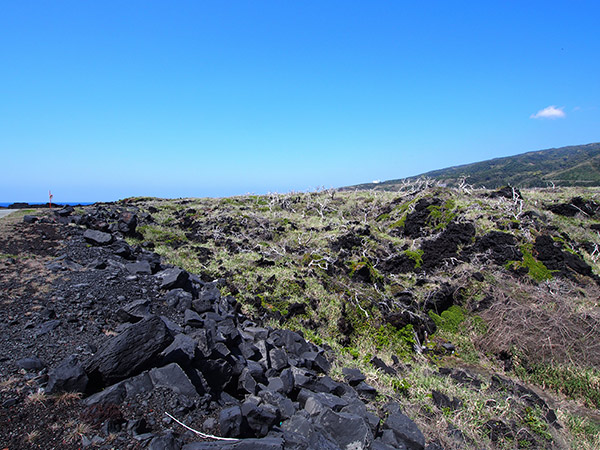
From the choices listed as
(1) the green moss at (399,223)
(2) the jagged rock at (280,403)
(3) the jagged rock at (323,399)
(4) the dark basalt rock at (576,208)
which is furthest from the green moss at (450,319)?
(4) the dark basalt rock at (576,208)

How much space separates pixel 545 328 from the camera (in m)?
7.53

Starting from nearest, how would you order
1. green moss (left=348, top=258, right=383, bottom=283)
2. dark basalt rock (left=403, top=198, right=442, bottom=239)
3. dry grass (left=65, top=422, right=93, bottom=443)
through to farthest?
1. dry grass (left=65, top=422, right=93, bottom=443)
2. green moss (left=348, top=258, right=383, bottom=283)
3. dark basalt rock (left=403, top=198, right=442, bottom=239)

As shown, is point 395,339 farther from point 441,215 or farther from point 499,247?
point 441,215

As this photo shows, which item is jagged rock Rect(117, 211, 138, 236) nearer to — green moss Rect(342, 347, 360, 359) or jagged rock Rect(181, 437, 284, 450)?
green moss Rect(342, 347, 360, 359)

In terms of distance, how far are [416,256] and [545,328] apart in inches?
184

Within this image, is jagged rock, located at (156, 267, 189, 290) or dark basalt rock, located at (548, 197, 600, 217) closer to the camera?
jagged rock, located at (156, 267, 189, 290)

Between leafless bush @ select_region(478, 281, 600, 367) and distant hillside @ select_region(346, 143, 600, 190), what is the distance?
146ft

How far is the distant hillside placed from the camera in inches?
2635

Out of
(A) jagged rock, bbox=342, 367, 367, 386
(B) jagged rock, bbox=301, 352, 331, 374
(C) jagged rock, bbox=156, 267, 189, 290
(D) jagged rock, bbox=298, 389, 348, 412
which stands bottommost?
(A) jagged rock, bbox=342, 367, 367, 386

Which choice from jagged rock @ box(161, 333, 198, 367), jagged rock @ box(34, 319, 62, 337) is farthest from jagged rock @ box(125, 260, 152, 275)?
jagged rock @ box(161, 333, 198, 367)

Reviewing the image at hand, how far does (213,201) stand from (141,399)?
60.9 ft

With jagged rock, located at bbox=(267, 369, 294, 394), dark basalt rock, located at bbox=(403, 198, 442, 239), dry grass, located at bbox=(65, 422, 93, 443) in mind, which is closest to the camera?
dry grass, located at bbox=(65, 422, 93, 443)

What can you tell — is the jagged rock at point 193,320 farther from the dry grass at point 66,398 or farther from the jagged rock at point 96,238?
the jagged rock at point 96,238

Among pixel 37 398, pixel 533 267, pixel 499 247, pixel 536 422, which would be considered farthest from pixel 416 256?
pixel 37 398
